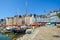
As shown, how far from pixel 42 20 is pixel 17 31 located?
57226mm

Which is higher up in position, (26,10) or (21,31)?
(26,10)

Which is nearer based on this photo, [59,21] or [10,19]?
[59,21]

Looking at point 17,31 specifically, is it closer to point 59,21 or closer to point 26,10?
point 26,10

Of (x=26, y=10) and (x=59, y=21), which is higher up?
(x=26, y=10)

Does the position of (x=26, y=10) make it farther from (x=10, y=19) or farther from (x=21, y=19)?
(x=10, y=19)

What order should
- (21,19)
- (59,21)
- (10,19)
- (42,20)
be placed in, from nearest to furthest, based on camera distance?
(59,21) → (42,20) → (21,19) → (10,19)

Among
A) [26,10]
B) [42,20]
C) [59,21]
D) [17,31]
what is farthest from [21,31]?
[42,20]

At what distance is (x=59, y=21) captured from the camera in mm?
98375

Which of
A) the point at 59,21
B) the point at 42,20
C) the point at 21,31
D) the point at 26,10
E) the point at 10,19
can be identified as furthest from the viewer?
the point at 10,19

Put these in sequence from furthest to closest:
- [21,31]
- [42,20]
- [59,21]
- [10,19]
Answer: [10,19]
[42,20]
[59,21]
[21,31]

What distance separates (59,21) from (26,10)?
23220 mm

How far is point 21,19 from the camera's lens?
514ft

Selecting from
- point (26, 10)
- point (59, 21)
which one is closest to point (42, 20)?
point (59, 21)

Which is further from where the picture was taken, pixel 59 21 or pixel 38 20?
pixel 38 20
